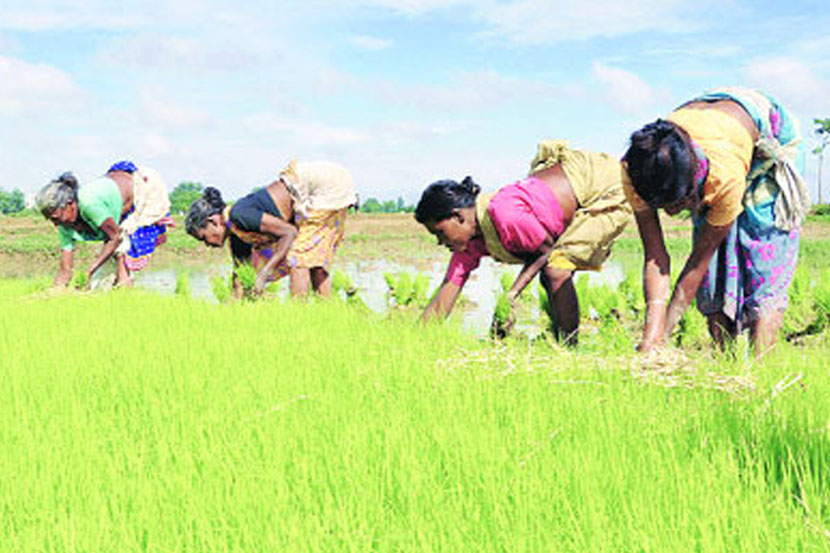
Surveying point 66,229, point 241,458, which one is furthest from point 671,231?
point 241,458

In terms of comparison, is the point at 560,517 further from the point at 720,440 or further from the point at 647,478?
the point at 720,440

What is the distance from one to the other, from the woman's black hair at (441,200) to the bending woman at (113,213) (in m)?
2.84

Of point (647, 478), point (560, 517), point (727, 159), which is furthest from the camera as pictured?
point (727, 159)

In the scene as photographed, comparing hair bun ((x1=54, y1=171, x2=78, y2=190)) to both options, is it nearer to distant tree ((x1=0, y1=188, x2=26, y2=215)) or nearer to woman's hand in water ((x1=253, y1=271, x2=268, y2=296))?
woman's hand in water ((x1=253, y1=271, x2=268, y2=296))

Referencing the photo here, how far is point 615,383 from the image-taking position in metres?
2.49

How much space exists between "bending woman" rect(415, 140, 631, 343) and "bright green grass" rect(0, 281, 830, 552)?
733 mm

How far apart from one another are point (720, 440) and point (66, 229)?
5.26m

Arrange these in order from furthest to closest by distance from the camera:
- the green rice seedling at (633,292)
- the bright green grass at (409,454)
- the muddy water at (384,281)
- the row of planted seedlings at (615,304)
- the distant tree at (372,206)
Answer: the distant tree at (372,206) → the muddy water at (384,281) → the green rice seedling at (633,292) → the row of planted seedlings at (615,304) → the bright green grass at (409,454)

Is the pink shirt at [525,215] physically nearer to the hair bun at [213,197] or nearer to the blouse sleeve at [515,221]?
the blouse sleeve at [515,221]

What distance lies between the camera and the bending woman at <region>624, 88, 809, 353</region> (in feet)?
8.73

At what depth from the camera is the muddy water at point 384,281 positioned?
7.77m

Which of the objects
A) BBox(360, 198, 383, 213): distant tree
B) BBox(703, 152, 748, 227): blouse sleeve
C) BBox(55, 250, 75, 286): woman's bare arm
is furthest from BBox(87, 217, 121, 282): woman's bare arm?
BBox(360, 198, 383, 213): distant tree

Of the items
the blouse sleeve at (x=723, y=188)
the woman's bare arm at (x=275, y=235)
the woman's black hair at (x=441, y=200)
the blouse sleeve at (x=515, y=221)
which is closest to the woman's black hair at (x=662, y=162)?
the blouse sleeve at (x=723, y=188)

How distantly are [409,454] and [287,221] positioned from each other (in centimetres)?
347
